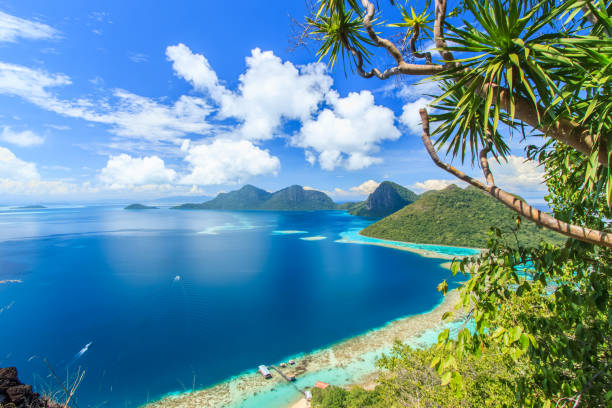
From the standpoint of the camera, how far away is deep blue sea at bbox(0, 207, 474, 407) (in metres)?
16.1

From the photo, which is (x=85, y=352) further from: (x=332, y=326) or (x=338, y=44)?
(x=338, y=44)

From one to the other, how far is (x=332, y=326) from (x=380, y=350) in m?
5.08

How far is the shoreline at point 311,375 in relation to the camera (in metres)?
13.1

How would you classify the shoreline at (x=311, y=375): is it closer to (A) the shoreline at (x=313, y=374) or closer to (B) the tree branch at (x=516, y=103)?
(A) the shoreline at (x=313, y=374)

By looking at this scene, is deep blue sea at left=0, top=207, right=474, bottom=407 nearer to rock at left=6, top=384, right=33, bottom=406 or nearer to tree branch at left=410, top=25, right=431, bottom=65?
rock at left=6, top=384, right=33, bottom=406

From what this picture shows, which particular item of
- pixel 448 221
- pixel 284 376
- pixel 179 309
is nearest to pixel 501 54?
pixel 284 376

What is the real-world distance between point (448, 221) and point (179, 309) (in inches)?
2338

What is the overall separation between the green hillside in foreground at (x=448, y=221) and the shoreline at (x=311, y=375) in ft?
137

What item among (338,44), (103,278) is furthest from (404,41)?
(103,278)

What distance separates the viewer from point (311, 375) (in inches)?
591

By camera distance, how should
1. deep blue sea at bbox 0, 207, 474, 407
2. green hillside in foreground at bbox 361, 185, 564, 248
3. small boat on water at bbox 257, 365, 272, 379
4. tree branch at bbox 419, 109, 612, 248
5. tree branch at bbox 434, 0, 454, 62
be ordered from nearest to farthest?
tree branch at bbox 419, 109, 612, 248
tree branch at bbox 434, 0, 454, 62
small boat on water at bbox 257, 365, 272, 379
deep blue sea at bbox 0, 207, 474, 407
green hillside in foreground at bbox 361, 185, 564, 248

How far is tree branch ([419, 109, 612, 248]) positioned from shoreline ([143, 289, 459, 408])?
1183 cm

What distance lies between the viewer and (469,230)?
57.7m

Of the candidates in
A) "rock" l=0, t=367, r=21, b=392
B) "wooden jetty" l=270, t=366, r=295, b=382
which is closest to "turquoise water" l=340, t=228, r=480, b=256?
"wooden jetty" l=270, t=366, r=295, b=382
